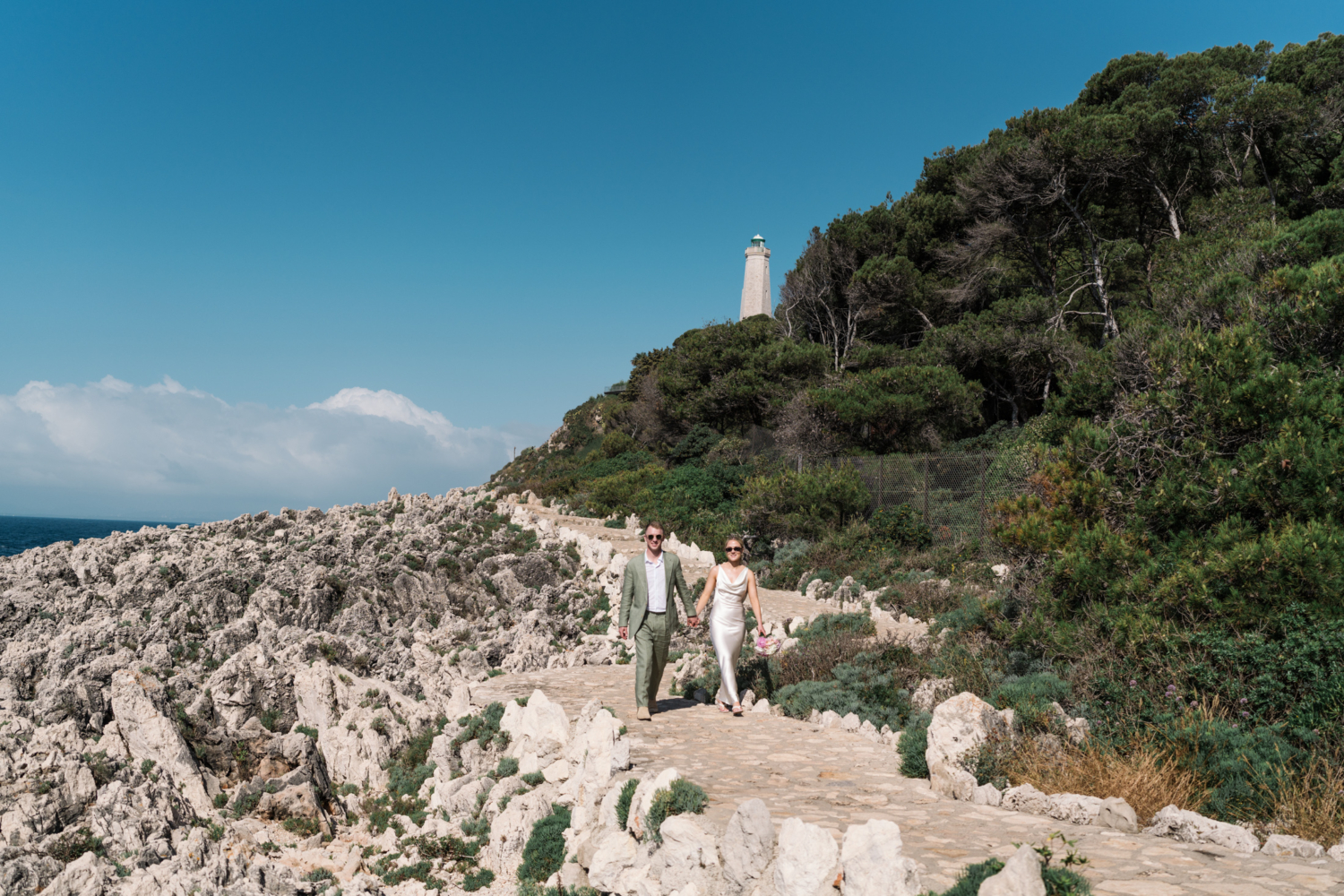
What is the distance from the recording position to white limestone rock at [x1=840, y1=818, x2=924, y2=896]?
3449 mm

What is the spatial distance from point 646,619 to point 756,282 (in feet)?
210

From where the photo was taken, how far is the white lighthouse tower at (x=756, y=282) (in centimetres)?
6831

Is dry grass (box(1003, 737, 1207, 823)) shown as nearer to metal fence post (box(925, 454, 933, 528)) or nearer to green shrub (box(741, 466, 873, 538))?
metal fence post (box(925, 454, 933, 528))

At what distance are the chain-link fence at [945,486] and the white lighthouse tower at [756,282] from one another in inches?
2037

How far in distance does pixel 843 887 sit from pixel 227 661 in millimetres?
10509

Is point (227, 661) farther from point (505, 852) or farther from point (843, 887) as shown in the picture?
point (843, 887)

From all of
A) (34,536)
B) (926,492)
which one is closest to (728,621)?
(926,492)

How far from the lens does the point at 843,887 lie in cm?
359

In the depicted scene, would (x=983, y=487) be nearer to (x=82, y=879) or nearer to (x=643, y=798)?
(x=643, y=798)

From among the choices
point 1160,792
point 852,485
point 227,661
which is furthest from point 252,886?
point 852,485

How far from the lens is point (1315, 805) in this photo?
443 centimetres

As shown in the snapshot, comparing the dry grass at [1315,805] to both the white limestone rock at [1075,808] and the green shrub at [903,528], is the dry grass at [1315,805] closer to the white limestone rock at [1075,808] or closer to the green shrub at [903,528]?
the white limestone rock at [1075,808]

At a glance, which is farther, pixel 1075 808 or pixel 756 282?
pixel 756 282

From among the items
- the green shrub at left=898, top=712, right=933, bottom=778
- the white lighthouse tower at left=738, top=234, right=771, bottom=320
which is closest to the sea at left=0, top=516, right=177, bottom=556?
the green shrub at left=898, top=712, right=933, bottom=778
